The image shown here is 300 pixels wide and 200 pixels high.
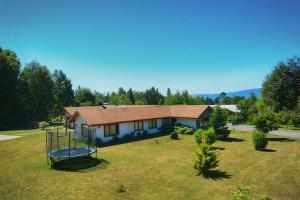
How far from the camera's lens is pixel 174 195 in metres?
14.4

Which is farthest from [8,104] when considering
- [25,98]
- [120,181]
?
[120,181]

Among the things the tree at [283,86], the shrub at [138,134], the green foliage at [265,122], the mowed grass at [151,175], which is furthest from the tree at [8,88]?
the tree at [283,86]

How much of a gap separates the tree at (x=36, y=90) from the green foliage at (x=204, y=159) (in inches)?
2042

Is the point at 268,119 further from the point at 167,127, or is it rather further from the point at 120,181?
the point at 120,181

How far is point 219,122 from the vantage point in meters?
32.5

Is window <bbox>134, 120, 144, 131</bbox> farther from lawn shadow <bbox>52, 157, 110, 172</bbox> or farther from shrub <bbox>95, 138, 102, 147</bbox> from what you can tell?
lawn shadow <bbox>52, 157, 110, 172</bbox>

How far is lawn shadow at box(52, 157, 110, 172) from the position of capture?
2017 centimetres

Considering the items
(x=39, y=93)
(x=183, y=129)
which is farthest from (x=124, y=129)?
(x=39, y=93)

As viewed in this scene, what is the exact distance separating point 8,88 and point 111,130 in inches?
1314

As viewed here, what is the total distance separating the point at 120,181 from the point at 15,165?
1105 centimetres

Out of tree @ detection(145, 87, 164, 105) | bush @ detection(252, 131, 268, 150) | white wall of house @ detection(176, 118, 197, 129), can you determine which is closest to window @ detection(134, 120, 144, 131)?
white wall of house @ detection(176, 118, 197, 129)

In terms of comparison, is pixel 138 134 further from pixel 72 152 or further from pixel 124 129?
pixel 72 152

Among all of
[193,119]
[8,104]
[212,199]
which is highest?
[8,104]

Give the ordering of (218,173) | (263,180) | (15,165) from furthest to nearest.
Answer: (15,165), (218,173), (263,180)
